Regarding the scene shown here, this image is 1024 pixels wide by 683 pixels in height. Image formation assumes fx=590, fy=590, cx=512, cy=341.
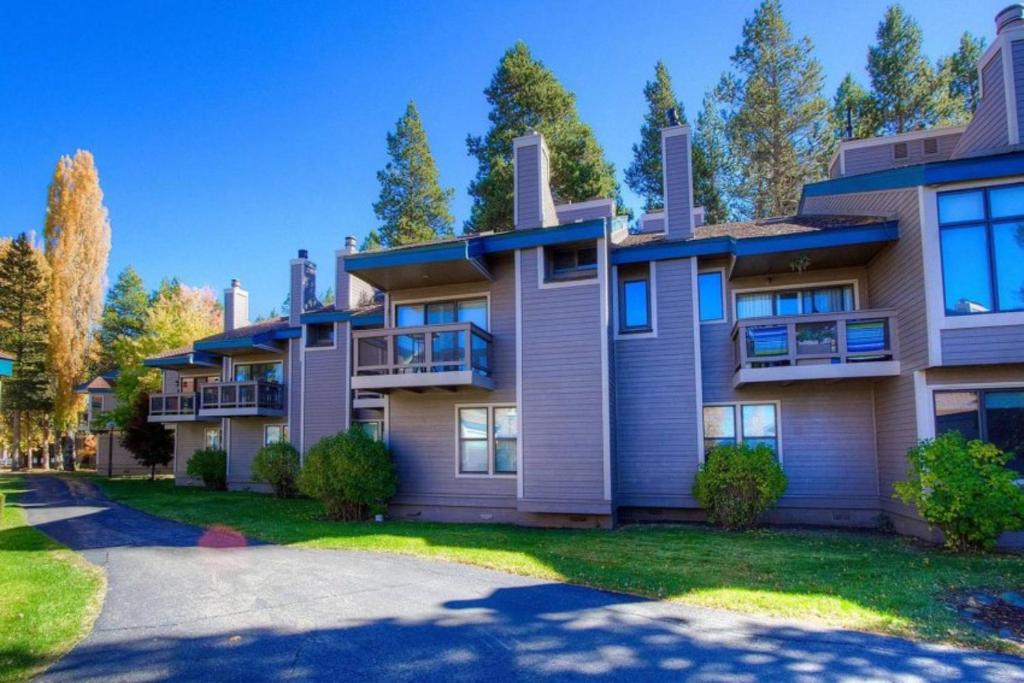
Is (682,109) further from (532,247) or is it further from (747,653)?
(747,653)

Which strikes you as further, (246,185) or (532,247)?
(246,185)

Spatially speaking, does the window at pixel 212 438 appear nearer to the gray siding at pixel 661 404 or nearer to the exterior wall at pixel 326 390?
the exterior wall at pixel 326 390

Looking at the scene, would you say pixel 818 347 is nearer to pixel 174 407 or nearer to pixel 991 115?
pixel 991 115

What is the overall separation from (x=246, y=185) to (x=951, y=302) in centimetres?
2520

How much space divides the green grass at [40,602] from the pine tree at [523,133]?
21605 millimetres

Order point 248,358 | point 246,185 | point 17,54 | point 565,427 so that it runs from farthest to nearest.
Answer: point 246,185 < point 248,358 < point 17,54 < point 565,427

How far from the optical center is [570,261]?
13344 mm

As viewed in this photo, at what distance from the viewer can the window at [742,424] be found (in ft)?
41.6

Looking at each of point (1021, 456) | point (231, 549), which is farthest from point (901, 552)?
point (231, 549)

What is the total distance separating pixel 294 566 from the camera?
8.68 metres

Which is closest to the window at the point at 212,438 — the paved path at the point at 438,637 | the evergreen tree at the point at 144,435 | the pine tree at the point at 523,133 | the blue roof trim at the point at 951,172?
the evergreen tree at the point at 144,435

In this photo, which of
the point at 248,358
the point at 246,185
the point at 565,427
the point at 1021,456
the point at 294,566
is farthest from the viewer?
the point at 246,185

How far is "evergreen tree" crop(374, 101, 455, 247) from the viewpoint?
33969mm

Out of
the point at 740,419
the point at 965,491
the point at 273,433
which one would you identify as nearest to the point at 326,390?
the point at 273,433
